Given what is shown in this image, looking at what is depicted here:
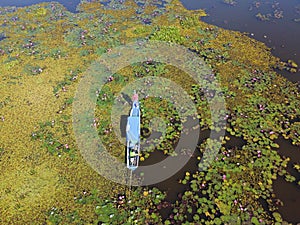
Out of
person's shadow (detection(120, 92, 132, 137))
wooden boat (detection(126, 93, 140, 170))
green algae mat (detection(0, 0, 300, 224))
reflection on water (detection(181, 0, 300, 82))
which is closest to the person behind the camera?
green algae mat (detection(0, 0, 300, 224))

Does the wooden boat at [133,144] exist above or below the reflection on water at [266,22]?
below

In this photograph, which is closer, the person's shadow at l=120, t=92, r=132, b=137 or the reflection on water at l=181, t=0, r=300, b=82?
the person's shadow at l=120, t=92, r=132, b=137

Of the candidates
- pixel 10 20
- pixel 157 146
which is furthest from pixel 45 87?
pixel 10 20

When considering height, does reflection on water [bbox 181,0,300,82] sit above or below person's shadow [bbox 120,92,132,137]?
above

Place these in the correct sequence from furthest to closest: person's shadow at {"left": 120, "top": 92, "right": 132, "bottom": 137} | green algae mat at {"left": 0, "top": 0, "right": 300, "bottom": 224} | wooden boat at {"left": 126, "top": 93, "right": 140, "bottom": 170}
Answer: person's shadow at {"left": 120, "top": 92, "right": 132, "bottom": 137} < wooden boat at {"left": 126, "top": 93, "right": 140, "bottom": 170} < green algae mat at {"left": 0, "top": 0, "right": 300, "bottom": 224}

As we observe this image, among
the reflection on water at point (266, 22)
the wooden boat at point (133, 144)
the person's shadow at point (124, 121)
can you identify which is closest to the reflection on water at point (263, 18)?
the reflection on water at point (266, 22)

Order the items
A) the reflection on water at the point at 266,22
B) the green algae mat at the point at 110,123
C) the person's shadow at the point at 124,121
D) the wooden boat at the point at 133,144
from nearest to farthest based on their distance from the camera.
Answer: the green algae mat at the point at 110,123
the wooden boat at the point at 133,144
the person's shadow at the point at 124,121
the reflection on water at the point at 266,22

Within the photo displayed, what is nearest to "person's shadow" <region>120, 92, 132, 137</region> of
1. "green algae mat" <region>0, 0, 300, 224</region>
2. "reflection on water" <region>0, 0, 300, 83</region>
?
"green algae mat" <region>0, 0, 300, 224</region>

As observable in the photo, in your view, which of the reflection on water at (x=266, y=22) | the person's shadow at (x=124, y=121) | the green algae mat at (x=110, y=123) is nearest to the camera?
the green algae mat at (x=110, y=123)

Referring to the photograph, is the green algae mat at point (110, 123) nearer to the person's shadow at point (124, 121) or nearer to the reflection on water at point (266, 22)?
the person's shadow at point (124, 121)

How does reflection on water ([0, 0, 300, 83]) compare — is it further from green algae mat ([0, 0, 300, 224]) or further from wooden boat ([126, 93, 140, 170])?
wooden boat ([126, 93, 140, 170])
